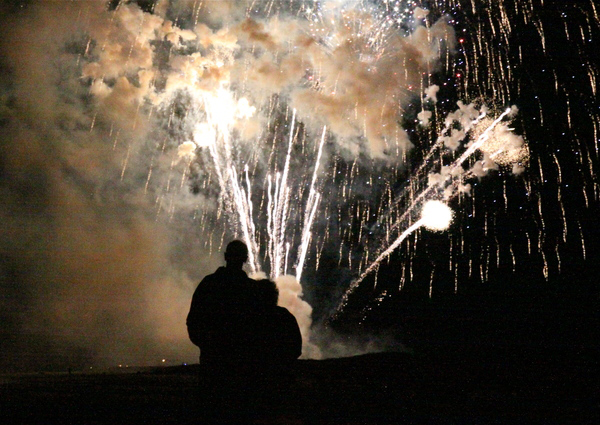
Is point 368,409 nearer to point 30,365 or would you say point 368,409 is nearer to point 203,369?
point 203,369

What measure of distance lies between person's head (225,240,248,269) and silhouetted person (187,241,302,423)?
10 centimetres

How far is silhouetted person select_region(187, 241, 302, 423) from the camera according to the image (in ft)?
6.86

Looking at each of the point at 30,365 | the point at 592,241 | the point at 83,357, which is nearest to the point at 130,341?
the point at 83,357

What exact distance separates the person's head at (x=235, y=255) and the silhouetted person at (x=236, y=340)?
0.10 meters

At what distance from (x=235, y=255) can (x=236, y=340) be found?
0.48 m

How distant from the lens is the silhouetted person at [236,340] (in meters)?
2.09

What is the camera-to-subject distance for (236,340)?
214 cm

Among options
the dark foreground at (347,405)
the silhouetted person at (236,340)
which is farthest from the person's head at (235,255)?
the dark foreground at (347,405)

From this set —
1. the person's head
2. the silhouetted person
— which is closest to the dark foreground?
the silhouetted person

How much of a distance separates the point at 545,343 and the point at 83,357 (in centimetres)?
5331

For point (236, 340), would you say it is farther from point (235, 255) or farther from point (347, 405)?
point (347, 405)

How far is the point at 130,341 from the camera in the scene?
34.7 m

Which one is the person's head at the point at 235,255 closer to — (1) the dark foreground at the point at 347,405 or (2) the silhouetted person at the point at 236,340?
(2) the silhouetted person at the point at 236,340

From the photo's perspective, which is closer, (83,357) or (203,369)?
(203,369)
